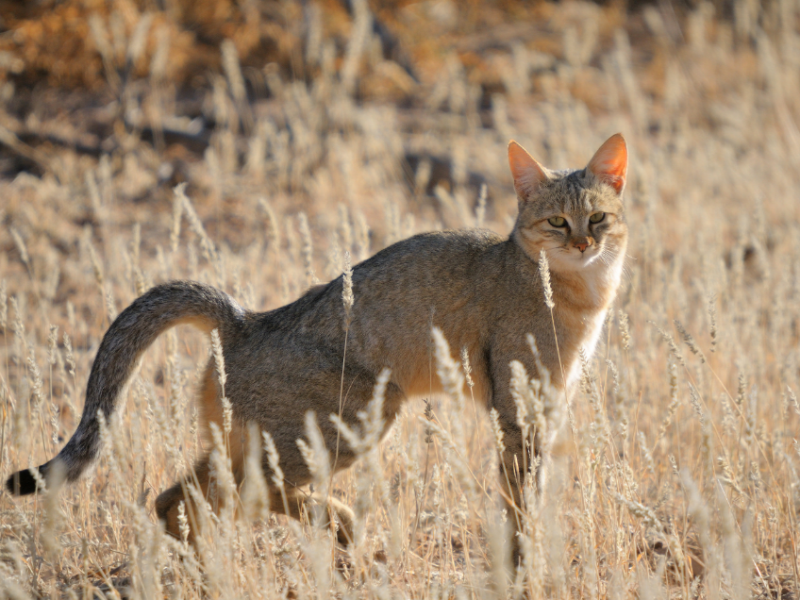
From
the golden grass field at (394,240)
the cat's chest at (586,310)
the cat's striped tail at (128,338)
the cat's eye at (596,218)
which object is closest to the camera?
the golden grass field at (394,240)

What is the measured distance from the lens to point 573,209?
11.9ft

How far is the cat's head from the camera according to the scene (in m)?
3.56

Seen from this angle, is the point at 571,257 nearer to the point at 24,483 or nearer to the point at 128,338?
the point at 128,338


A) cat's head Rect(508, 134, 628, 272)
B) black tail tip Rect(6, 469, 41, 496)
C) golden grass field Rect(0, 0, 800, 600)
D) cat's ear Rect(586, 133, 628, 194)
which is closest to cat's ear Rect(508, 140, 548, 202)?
cat's head Rect(508, 134, 628, 272)

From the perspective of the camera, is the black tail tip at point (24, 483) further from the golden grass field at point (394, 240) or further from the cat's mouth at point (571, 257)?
the cat's mouth at point (571, 257)

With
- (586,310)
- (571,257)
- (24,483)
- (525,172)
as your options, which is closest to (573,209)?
(571,257)

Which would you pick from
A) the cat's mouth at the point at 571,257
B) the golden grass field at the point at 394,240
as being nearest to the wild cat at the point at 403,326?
the cat's mouth at the point at 571,257

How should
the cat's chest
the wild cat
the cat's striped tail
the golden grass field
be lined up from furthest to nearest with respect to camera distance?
the cat's chest → the wild cat → the cat's striped tail → the golden grass field

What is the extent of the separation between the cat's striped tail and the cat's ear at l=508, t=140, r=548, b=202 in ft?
5.52

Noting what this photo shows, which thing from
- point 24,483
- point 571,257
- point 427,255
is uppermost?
point 427,255

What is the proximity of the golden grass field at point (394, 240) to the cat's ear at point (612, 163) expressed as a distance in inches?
18.9

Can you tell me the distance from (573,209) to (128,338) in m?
2.30

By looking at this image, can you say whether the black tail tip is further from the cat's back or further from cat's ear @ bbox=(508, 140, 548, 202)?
cat's ear @ bbox=(508, 140, 548, 202)

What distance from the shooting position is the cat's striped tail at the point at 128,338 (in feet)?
9.18
